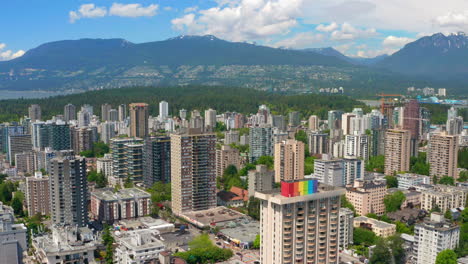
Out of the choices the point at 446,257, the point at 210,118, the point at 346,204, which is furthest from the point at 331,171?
the point at 210,118

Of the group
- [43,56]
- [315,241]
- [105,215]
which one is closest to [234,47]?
[43,56]

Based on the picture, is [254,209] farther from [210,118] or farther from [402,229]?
[210,118]

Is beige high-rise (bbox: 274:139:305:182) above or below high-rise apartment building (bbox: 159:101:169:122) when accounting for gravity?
below

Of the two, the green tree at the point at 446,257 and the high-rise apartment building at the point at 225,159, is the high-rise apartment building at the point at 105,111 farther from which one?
the green tree at the point at 446,257

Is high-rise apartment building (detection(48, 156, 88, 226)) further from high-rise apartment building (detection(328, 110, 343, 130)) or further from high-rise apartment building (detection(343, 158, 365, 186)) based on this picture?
high-rise apartment building (detection(328, 110, 343, 130))

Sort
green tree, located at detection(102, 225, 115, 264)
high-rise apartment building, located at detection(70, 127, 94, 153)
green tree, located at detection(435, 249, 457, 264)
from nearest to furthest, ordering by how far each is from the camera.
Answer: green tree, located at detection(435, 249, 457, 264) → green tree, located at detection(102, 225, 115, 264) → high-rise apartment building, located at detection(70, 127, 94, 153)

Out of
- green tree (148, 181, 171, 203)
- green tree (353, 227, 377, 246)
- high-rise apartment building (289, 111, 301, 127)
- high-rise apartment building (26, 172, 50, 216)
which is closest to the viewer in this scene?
green tree (353, 227, 377, 246)

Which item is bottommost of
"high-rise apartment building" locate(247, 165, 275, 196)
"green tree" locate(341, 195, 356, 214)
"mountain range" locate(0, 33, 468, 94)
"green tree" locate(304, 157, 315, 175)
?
"green tree" locate(341, 195, 356, 214)

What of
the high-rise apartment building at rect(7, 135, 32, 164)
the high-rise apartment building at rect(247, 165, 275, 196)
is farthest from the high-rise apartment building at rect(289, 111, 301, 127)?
the high-rise apartment building at rect(247, 165, 275, 196)
